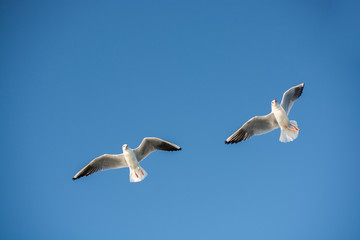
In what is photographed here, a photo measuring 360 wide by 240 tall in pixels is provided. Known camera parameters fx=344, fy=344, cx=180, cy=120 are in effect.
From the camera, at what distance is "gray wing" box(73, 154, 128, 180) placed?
960 cm

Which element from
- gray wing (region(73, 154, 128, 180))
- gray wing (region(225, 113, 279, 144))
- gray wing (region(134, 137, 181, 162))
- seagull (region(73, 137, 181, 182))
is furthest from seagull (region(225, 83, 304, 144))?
gray wing (region(73, 154, 128, 180))

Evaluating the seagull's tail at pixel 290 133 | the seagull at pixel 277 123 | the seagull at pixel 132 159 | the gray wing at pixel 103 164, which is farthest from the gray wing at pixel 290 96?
the gray wing at pixel 103 164

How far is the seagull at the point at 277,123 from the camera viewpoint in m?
8.84

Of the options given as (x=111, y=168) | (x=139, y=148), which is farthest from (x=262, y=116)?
(x=111, y=168)

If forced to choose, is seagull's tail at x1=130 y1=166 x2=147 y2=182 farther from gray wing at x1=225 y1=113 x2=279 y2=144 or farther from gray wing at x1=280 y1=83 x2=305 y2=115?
gray wing at x1=280 y1=83 x2=305 y2=115

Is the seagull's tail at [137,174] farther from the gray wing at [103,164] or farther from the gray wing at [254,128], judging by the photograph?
the gray wing at [254,128]

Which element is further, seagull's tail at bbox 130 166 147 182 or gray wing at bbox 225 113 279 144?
seagull's tail at bbox 130 166 147 182

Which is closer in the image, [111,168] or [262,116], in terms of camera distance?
[262,116]

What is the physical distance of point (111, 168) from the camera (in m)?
9.84

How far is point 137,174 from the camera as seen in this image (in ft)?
30.7

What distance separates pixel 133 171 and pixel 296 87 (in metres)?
4.87

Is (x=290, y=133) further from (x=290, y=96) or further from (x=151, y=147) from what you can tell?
(x=151, y=147)

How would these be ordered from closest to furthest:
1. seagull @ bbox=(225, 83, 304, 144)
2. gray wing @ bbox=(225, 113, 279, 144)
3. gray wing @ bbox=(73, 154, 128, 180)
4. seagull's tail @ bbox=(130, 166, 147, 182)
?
seagull @ bbox=(225, 83, 304, 144), gray wing @ bbox=(225, 113, 279, 144), seagull's tail @ bbox=(130, 166, 147, 182), gray wing @ bbox=(73, 154, 128, 180)

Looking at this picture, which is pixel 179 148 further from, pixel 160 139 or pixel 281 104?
pixel 281 104
